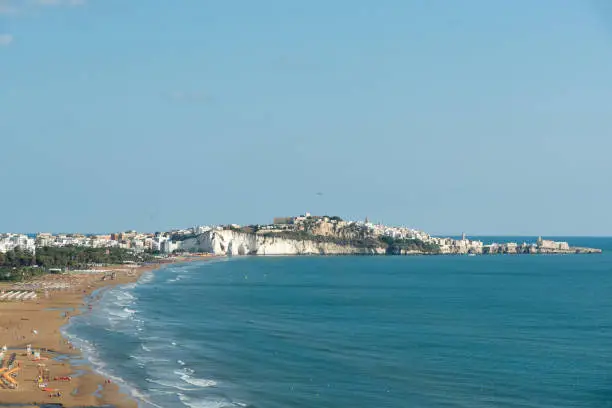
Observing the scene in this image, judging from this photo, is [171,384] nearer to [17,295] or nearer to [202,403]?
[202,403]

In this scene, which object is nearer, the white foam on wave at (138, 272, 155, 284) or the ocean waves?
the ocean waves

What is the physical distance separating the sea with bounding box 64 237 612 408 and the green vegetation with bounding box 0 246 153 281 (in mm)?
22620

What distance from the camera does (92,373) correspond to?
1377 inches

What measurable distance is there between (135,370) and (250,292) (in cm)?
4230

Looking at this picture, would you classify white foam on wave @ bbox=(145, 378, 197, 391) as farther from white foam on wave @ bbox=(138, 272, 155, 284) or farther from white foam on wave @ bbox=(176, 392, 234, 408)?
white foam on wave @ bbox=(138, 272, 155, 284)

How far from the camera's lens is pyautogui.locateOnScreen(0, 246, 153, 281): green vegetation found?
96.6 metres

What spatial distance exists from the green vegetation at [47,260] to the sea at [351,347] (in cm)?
2262

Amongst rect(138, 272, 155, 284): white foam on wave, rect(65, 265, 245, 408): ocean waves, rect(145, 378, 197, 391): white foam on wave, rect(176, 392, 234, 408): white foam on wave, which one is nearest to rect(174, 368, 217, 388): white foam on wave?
rect(65, 265, 245, 408): ocean waves

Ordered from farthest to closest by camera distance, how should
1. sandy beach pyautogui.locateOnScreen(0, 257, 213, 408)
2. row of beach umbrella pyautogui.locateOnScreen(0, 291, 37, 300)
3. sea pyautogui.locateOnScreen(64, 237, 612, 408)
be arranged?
row of beach umbrella pyautogui.locateOnScreen(0, 291, 37, 300) → sea pyautogui.locateOnScreen(64, 237, 612, 408) → sandy beach pyautogui.locateOnScreen(0, 257, 213, 408)

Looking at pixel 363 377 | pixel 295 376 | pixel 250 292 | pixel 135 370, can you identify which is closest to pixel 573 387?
pixel 363 377

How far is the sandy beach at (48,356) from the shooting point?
29.9 meters

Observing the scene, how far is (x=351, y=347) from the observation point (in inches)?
1665

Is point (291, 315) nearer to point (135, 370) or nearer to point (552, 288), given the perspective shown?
point (135, 370)

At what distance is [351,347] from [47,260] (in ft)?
265
